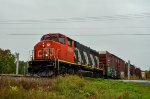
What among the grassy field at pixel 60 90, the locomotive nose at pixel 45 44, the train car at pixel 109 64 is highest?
the locomotive nose at pixel 45 44

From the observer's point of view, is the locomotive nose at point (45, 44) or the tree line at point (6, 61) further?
the tree line at point (6, 61)

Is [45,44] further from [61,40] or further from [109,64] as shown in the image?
[109,64]

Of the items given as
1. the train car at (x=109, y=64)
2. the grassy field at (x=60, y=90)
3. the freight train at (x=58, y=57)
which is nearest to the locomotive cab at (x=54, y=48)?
the freight train at (x=58, y=57)

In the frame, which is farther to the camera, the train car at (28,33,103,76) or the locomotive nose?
the locomotive nose

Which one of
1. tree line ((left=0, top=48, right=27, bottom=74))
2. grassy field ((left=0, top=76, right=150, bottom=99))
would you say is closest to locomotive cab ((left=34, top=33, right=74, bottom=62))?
grassy field ((left=0, top=76, right=150, bottom=99))

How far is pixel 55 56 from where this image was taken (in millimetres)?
25547

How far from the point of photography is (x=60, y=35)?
27109 millimetres

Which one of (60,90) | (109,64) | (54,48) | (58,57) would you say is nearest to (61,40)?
(54,48)

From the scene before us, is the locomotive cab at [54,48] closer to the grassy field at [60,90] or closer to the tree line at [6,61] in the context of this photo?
the grassy field at [60,90]

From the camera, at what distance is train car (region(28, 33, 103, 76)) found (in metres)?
24.7

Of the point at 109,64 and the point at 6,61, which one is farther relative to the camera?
the point at 6,61

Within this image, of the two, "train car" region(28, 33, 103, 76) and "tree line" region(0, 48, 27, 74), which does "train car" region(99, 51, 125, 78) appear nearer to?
"train car" region(28, 33, 103, 76)

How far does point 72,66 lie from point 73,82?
1171cm

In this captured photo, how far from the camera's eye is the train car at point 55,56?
24.7 meters
